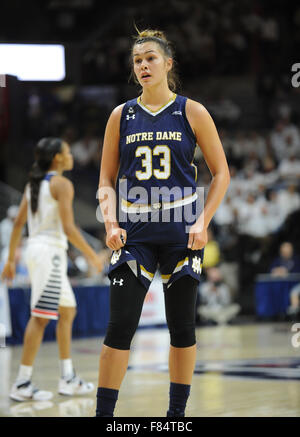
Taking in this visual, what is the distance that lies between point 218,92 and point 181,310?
16.9 metres

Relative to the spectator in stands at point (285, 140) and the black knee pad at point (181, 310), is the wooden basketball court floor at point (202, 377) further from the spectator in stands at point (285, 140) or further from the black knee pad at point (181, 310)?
the spectator in stands at point (285, 140)

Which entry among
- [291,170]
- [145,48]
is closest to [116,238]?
[145,48]

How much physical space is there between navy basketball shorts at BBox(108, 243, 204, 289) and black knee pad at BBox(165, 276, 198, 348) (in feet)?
0.12

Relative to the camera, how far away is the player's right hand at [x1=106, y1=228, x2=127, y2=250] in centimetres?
374

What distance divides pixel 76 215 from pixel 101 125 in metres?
2.67

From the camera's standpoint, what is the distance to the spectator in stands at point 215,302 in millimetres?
13047

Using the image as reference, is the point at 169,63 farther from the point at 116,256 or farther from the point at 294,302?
the point at 294,302

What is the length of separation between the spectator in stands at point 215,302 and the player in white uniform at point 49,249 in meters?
7.43

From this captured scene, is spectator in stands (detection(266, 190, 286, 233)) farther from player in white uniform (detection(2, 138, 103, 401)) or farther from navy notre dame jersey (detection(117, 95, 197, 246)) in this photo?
navy notre dame jersey (detection(117, 95, 197, 246))

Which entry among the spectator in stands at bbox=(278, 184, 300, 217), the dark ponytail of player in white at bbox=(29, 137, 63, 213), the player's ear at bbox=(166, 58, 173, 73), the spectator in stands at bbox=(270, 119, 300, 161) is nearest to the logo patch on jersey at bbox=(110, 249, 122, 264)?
the player's ear at bbox=(166, 58, 173, 73)

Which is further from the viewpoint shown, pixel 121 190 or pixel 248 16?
pixel 248 16

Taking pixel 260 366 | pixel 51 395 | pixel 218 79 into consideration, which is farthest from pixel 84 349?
pixel 218 79

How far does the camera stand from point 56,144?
19.1 feet

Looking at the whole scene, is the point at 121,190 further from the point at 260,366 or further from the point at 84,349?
the point at 84,349
